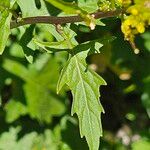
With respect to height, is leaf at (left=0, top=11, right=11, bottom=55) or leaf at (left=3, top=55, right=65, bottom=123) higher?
leaf at (left=0, top=11, right=11, bottom=55)

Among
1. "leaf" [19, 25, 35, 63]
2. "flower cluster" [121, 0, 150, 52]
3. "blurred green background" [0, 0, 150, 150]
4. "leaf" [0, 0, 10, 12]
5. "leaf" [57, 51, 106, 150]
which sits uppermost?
"leaf" [0, 0, 10, 12]

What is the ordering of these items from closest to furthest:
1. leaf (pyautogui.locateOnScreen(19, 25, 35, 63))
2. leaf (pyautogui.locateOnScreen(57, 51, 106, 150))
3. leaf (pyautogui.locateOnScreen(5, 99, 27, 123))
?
leaf (pyautogui.locateOnScreen(57, 51, 106, 150)) < leaf (pyautogui.locateOnScreen(19, 25, 35, 63)) < leaf (pyautogui.locateOnScreen(5, 99, 27, 123))

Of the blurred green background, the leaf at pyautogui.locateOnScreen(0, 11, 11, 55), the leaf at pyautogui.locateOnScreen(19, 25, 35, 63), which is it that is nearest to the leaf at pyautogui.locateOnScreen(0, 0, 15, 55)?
the leaf at pyautogui.locateOnScreen(0, 11, 11, 55)

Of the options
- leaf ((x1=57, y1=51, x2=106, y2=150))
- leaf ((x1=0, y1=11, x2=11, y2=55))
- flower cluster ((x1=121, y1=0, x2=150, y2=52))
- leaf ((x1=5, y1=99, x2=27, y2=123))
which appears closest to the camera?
flower cluster ((x1=121, y1=0, x2=150, y2=52))

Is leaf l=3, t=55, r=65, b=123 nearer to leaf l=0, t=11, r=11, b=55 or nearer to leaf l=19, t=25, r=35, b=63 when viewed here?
leaf l=19, t=25, r=35, b=63

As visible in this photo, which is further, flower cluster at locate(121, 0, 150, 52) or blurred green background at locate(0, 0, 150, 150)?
blurred green background at locate(0, 0, 150, 150)

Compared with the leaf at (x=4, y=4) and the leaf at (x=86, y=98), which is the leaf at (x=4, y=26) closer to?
the leaf at (x=4, y=4)

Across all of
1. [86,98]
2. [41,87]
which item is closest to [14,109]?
[41,87]

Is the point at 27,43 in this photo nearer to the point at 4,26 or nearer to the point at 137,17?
the point at 4,26
